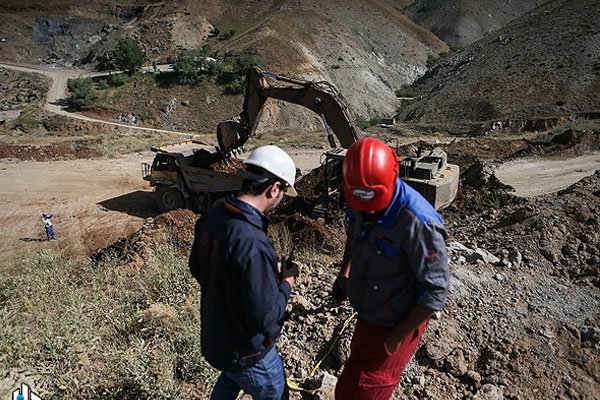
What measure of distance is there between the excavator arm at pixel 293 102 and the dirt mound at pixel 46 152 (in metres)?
13.0

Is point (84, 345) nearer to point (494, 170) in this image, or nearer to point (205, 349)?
point (205, 349)

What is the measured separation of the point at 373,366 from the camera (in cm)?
285

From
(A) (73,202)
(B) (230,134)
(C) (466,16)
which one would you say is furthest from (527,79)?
(C) (466,16)

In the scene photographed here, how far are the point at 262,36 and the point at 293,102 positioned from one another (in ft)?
119

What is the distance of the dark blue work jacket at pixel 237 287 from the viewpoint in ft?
7.46

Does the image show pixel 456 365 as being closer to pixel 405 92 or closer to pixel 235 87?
pixel 235 87

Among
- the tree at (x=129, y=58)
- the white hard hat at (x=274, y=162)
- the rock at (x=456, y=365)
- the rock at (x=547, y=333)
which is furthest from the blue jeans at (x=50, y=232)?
the tree at (x=129, y=58)

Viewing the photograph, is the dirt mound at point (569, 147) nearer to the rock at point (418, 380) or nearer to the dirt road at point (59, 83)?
the rock at point (418, 380)

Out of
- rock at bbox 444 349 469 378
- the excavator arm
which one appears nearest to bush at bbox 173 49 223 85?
the excavator arm

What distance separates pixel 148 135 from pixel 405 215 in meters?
28.9

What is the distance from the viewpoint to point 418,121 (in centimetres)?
3353

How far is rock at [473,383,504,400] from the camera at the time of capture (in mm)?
3807

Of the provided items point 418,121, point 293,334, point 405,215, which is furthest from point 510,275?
point 418,121

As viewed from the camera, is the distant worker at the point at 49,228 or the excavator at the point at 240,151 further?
the distant worker at the point at 49,228
